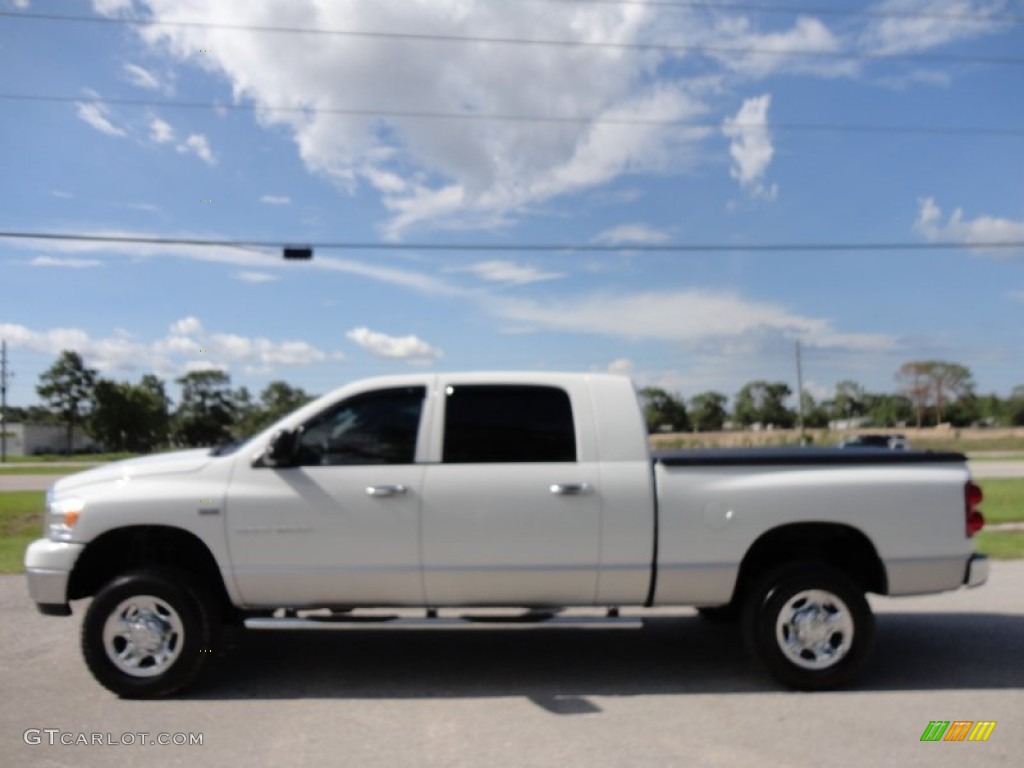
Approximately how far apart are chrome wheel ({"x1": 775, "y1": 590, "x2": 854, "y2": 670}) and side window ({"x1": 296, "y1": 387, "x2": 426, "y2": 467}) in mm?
2503

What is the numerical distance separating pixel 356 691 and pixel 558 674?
1311 mm

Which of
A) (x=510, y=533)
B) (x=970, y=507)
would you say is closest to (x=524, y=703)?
(x=510, y=533)

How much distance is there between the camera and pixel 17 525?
16781 mm

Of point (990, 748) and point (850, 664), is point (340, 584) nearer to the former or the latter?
point (850, 664)

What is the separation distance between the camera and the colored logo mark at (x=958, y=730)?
443cm

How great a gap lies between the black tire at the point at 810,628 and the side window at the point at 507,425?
1.52 meters

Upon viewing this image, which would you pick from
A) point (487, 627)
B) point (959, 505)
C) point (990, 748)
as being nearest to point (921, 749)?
point (990, 748)

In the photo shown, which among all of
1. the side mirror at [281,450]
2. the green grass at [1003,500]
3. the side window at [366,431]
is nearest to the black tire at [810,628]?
the side window at [366,431]

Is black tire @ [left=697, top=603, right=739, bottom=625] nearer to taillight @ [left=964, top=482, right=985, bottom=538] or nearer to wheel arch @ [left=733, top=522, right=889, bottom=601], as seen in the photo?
wheel arch @ [left=733, top=522, right=889, bottom=601]

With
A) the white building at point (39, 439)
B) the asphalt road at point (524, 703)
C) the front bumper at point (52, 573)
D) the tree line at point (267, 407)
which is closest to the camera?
the asphalt road at point (524, 703)

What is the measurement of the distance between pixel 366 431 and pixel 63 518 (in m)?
1.90

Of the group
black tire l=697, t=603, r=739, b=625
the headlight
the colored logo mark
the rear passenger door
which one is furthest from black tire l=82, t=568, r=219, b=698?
the colored logo mark

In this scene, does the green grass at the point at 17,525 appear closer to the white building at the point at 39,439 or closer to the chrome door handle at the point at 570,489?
the chrome door handle at the point at 570,489

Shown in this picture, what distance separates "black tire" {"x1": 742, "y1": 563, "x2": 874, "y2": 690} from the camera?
17.1 ft
